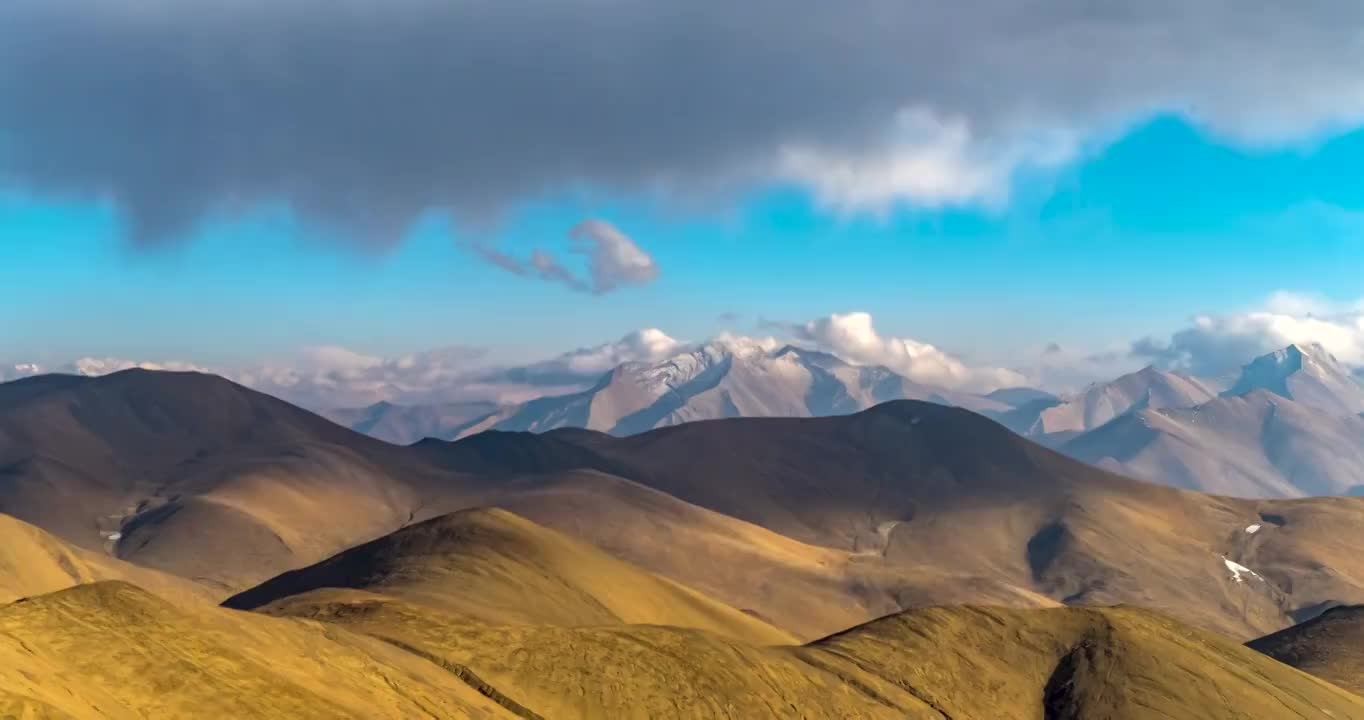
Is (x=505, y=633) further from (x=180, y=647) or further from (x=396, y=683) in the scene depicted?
(x=180, y=647)

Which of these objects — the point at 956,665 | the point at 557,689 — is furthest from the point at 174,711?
the point at 956,665

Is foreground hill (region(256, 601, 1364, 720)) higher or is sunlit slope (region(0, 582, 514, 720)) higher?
sunlit slope (region(0, 582, 514, 720))

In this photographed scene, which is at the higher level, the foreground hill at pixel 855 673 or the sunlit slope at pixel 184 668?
the sunlit slope at pixel 184 668

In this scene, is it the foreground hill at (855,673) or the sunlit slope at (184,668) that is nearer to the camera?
Result: the sunlit slope at (184,668)

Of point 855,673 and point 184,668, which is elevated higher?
point 184,668

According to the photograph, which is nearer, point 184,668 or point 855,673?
point 184,668
